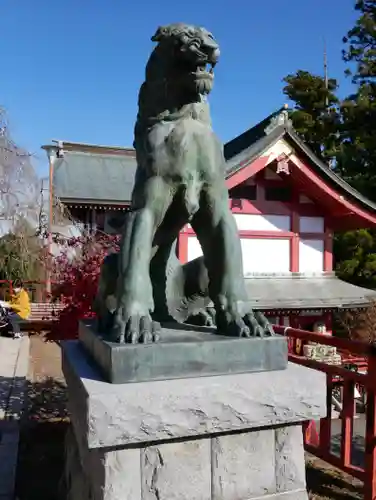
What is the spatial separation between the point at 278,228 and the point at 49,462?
5.60 meters

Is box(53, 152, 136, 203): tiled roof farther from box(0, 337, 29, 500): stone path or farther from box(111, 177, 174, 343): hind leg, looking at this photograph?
box(111, 177, 174, 343): hind leg

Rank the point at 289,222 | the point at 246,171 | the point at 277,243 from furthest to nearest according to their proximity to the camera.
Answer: the point at 289,222, the point at 277,243, the point at 246,171

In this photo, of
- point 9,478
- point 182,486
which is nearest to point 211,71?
point 182,486

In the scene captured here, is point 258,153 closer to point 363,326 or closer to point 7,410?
point 363,326

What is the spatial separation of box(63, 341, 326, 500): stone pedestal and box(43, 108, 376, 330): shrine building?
17.5 feet

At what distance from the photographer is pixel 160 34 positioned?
1.93 m

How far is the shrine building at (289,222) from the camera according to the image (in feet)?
24.5

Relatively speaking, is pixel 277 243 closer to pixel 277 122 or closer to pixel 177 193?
pixel 277 122

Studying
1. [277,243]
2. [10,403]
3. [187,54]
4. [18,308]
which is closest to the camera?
[187,54]

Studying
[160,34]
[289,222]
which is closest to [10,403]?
[160,34]

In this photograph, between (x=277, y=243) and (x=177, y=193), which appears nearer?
(x=177, y=193)

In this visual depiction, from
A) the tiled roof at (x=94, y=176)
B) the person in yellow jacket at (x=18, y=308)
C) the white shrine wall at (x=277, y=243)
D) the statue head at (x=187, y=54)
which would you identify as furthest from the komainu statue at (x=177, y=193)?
the tiled roof at (x=94, y=176)

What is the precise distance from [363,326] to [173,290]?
7787 millimetres

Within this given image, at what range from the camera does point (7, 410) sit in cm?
489
